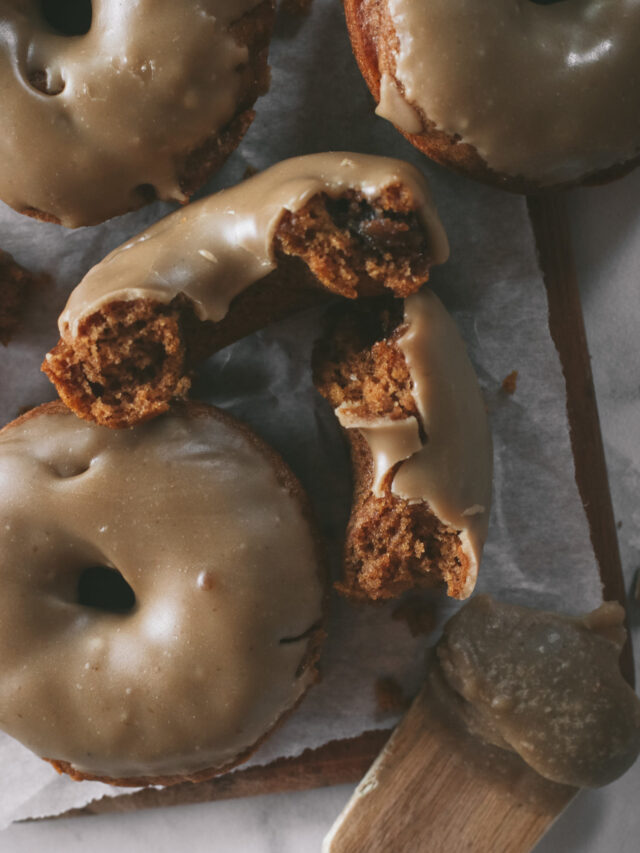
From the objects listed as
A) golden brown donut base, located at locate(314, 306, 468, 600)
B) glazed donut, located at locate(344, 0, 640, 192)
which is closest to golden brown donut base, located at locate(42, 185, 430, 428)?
golden brown donut base, located at locate(314, 306, 468, 600)

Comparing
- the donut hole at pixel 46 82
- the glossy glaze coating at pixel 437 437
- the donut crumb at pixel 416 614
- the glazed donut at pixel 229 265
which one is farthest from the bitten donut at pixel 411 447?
the donut hole at pixel 46 82

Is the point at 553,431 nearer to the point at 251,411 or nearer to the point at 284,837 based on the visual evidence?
the point at 251,411

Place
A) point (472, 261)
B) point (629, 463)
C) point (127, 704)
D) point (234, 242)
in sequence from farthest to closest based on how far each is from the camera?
1. point (629, 463)
2. point (472, 261)
3. point (127, 704)
4. point (234, 242)

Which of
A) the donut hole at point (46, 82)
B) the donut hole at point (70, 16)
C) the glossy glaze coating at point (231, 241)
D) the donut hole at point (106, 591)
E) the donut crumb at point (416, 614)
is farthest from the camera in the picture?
the donut crumb at point (416, 614)

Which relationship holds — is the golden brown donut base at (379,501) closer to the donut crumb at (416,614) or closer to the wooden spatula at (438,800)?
the donut crumb at (416,614)

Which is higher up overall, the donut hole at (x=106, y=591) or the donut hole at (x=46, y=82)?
the donut hole at (x=46, y=82)

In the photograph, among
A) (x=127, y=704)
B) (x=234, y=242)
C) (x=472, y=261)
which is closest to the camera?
(x=234, y=242)

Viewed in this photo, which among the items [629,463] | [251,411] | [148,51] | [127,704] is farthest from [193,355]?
[629,463]

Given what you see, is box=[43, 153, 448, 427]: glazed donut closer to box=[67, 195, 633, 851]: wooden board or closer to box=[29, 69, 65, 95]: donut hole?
box=[29, 69, 65, 95]: donut hole
